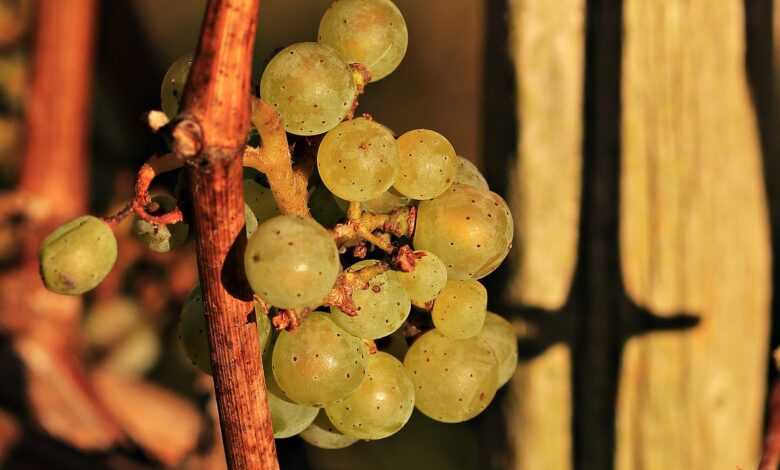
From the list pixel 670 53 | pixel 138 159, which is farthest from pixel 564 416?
pixel 138 159

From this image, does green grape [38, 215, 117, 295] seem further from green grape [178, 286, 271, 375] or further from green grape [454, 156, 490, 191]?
green grape [454, 156, 490, 191]

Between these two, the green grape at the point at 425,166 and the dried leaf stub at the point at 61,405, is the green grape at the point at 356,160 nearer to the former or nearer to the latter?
the green grape at the point at 425,166

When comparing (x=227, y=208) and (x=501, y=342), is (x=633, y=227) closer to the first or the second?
(x=501, y=342)

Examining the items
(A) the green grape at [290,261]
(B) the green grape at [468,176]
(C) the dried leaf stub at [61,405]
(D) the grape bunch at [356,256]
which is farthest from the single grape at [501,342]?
(C) the dried leaf stub at [61,405]

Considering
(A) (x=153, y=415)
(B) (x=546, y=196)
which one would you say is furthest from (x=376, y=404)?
(A) (x=153, y=415)

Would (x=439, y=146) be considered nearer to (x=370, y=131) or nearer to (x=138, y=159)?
(x=370, y=131)

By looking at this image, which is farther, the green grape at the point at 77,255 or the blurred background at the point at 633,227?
the blurred background at the point at 633,227
